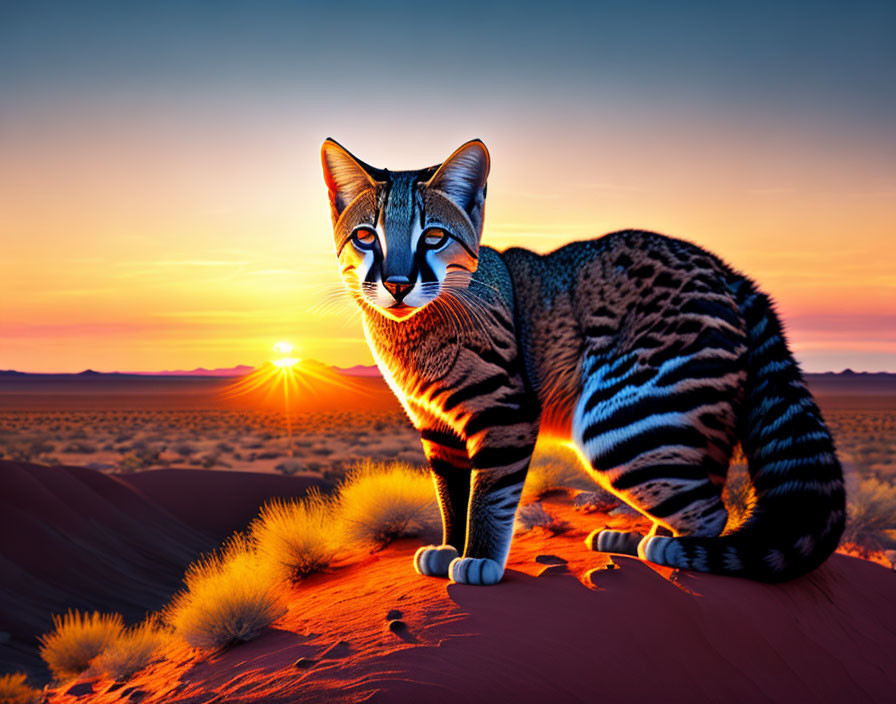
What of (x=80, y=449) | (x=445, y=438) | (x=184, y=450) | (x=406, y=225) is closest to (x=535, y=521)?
(x=445, y=438)

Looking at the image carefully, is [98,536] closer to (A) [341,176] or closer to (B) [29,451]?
(A) [341,176]

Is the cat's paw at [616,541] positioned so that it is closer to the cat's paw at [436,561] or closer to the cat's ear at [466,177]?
the cat's paw at [436,561]

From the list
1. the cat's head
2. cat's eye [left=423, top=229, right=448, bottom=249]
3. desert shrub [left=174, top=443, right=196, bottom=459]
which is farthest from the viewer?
desert shrub [left=174, top=443, right=196, bottom=459]

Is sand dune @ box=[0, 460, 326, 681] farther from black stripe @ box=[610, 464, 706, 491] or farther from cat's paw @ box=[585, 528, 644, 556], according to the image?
black stripe @ box=[610, 464, 706, 491]

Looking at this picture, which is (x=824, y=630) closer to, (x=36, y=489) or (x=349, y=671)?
(x=349, y=671)

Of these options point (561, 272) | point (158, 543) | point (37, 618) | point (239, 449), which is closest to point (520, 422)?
point (561, 272)

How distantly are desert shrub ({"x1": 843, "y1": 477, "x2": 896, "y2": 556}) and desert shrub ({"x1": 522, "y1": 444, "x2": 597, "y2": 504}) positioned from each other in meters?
3.80

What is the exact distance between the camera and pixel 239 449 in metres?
29.5

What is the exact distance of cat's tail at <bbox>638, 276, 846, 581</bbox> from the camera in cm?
445

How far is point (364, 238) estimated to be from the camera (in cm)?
430

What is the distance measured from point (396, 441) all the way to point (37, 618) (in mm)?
23161

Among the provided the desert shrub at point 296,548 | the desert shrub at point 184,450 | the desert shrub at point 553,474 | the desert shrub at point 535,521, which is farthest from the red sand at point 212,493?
the desert shrub at point 184,450

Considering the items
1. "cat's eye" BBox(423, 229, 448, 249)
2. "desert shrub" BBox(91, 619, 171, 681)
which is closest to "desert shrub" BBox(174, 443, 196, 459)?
"desert shrub" BBox(91, 619, 171, 681)

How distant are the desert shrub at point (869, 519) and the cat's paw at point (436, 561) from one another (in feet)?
21.0
